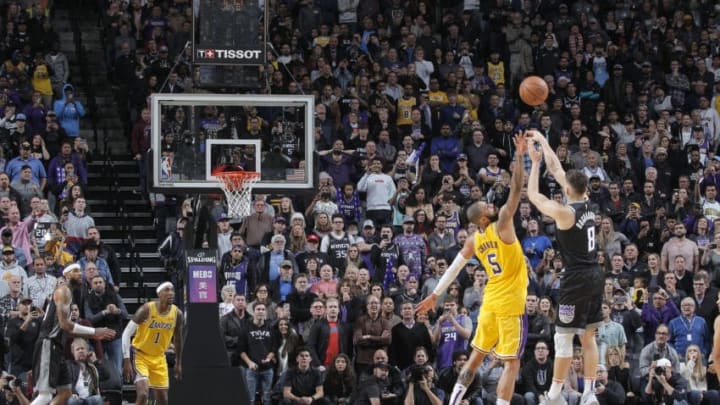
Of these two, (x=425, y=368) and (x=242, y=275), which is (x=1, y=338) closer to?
(x=242, y=275)

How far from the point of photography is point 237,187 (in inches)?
765

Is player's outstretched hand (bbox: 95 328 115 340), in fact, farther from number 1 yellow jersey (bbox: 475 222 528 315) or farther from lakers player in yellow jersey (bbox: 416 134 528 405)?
number 1 yellow jersey (bbox: 475 222 528 315)

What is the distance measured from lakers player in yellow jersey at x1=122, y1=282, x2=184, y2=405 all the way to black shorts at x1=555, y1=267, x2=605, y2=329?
579cm

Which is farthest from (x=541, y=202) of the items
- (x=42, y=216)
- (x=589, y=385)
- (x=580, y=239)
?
(x=42, y=216)

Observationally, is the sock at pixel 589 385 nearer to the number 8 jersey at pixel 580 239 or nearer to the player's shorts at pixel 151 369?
the number 8 jersey at pixel 580 239

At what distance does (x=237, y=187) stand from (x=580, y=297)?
6.24 m

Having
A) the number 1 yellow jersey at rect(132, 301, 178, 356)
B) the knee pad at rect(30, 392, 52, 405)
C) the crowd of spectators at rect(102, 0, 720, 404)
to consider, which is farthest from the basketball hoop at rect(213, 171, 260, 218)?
the knee pad at rect(30, 392, 52, 405)

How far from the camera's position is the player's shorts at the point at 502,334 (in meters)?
14.7

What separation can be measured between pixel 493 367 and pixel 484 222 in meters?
7.27

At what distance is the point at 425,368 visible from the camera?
69.1 feet

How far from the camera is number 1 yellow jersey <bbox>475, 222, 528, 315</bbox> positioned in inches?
577

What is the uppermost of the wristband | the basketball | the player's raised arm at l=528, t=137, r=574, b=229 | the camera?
the basketball

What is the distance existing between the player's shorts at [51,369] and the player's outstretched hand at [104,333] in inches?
23.0

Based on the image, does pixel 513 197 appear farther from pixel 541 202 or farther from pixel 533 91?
pixel 533 91
